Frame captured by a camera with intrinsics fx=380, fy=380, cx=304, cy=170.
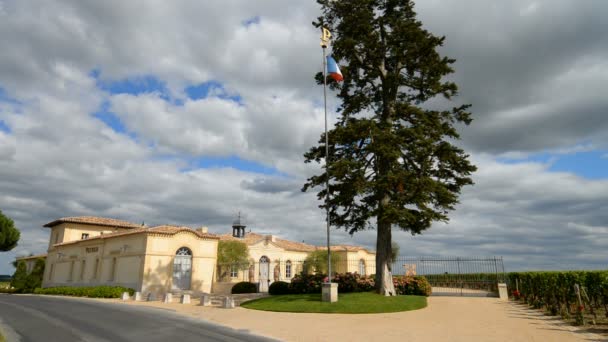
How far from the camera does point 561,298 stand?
1691 cm

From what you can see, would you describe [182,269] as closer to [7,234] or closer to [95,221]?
[95,221]

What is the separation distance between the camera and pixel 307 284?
76.3 ft

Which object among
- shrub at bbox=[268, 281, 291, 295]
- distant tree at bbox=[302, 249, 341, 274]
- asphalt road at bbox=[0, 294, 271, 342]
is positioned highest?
distant tree at bbox=[302, 249, 341, 274]

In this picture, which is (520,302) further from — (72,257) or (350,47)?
(72,257)

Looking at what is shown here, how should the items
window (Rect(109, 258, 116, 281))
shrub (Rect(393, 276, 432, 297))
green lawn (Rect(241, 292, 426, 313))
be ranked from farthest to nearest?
window (Rect(109, 258, 116, 281)), shrub (Rect(393, 276, 432, 297)), green lawn (Rect(241, 292, 426, 313))

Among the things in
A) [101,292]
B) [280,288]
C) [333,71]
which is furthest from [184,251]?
[333,71]

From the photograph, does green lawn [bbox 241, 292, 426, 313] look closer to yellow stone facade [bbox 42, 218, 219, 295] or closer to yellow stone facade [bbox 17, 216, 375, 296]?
yellow stone facade [bbox 17, 216, 375, 296]

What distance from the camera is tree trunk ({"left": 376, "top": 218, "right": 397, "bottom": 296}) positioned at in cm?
1970

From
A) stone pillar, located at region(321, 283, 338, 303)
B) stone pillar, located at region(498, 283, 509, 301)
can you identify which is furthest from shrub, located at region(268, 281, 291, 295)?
stone pillar, located at region(498, 283, 509, 301)

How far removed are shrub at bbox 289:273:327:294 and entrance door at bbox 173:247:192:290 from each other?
37.7 ft

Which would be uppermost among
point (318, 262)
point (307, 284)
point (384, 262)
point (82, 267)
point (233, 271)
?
point (318, 262)

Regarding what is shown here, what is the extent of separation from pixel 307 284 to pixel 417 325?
35.9 feet

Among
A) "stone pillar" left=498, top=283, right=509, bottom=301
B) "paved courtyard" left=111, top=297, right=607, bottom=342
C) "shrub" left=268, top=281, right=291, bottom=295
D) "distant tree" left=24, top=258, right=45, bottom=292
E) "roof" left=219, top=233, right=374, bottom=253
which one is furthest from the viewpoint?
"roof" left=219, top=233, right=374, bottom=253

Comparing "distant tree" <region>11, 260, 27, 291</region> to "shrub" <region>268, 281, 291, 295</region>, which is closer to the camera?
"shrub" <region>268, 281, 291, 295</region>
